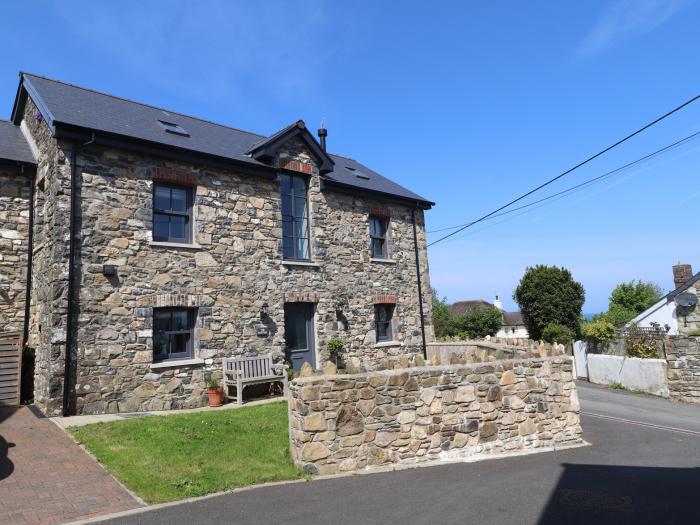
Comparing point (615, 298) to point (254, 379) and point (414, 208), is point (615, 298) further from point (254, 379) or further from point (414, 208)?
point (254, 379)

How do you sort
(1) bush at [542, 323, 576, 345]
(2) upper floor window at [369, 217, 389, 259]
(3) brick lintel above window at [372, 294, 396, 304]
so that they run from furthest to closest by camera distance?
(1) bush at [542, 323, 576, 345]
(2) upper floor window at [369, 217, 389, 259]
(3) brick lintel above window at [372, 294, 396, 304]

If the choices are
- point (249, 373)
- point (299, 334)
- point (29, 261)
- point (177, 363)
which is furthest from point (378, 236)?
point (29, 261)

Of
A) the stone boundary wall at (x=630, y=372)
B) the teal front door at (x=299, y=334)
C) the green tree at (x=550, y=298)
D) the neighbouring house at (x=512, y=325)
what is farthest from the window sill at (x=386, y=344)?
the neighbouring house at (x=512, y=325)

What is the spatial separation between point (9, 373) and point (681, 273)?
28.5 meters

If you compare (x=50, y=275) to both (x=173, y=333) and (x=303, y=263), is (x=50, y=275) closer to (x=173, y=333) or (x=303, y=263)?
(x=173, y=333)

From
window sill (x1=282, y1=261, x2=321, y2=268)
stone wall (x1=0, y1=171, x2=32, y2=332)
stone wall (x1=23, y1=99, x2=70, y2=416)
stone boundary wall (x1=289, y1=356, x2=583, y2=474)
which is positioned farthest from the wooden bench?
stone wall (x1=0, y1=171, x2=32, y2=332)

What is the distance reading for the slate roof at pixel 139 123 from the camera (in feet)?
34.6

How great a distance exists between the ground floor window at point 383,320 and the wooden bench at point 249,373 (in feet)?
13.6

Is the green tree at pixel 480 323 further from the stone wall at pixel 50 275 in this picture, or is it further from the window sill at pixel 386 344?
the stone wall at pixel 50 275

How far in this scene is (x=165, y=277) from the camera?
35.5 ft

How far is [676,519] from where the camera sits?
4.90 metres

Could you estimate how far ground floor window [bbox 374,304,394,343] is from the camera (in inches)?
604

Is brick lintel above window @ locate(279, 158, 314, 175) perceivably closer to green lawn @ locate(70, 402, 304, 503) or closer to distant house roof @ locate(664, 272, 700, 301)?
green lawn @ locate(70, 402, 304, 503)

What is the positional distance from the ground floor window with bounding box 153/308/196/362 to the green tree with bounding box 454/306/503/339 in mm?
19505
